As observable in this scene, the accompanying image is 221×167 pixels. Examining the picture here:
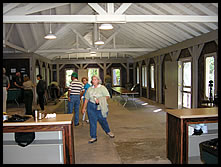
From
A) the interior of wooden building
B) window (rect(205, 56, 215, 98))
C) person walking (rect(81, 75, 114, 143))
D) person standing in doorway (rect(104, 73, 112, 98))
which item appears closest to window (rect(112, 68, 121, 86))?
the interior of wooden building

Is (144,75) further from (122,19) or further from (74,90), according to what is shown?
(122,19)

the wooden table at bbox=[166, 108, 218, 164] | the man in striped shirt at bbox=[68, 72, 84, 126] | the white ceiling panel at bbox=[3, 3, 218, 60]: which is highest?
the white ceiling panel at bbox=[3, 3, 218, 60]

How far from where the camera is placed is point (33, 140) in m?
3.93

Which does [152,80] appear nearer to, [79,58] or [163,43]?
[163,43]

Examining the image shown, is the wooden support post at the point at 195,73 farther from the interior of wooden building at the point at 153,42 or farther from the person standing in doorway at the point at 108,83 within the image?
the person standing in doorway at the point at 108,83

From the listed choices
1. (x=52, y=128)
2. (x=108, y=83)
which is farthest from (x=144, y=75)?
(x=52, y=128)

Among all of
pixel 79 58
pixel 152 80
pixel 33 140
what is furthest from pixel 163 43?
pixel 79 58

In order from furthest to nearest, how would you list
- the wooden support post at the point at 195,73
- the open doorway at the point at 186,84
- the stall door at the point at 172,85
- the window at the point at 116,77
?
the window at the point at 116,77 < the stall door at the point at 172,85 < the open doorway at the point at 186,84 < the wooden support post at the point at 195,73

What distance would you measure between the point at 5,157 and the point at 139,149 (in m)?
2.55

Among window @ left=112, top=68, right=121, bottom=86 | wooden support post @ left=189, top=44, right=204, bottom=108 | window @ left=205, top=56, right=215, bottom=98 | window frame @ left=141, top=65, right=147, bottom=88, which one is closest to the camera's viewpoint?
window @ left=205, top=56, right=215, bottom=98

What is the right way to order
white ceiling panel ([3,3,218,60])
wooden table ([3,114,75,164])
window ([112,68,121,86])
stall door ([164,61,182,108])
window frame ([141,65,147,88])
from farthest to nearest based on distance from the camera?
window ([112,68,121,86]) → window frame ([141,65,147,88]) → stall door ([164,61,182,108]) → white ceiling panel ([3,3,218,60]) → wooden table ([3,114,75,164])

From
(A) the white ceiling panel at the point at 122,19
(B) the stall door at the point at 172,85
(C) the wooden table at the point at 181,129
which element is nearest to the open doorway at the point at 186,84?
(B) the stall door at the point at 172,85

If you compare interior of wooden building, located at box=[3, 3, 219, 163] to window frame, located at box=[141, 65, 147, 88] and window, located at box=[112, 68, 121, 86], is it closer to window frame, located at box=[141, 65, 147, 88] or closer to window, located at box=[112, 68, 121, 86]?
window frame, located at box=[141, 65, 147, 88]

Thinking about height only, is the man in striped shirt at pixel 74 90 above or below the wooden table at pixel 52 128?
above
